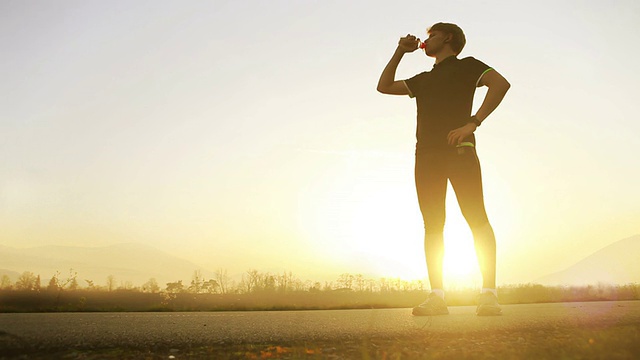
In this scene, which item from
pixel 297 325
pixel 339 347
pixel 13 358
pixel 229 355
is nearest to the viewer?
pixel 13 358

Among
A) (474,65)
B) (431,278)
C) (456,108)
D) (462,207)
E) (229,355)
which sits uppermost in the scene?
(474,65)

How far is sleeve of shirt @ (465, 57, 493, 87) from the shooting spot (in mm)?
7043

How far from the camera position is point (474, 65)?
23.3 ft

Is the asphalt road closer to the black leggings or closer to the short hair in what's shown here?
the black leggings

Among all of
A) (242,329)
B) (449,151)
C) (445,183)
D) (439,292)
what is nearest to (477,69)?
(449,151)

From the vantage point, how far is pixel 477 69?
7.07 metres

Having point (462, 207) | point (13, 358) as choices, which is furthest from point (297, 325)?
point (13, 358)

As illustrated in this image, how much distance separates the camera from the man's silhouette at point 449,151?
22.5ft

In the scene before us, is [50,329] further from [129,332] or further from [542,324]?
[542,324]

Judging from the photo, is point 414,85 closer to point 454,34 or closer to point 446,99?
point 446,99

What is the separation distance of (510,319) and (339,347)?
297 centimetres

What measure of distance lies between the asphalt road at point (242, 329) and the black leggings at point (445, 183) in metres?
1.21

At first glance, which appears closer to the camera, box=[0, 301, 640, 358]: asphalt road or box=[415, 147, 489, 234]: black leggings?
box=[0, 301, 640, 358]: asphalt road

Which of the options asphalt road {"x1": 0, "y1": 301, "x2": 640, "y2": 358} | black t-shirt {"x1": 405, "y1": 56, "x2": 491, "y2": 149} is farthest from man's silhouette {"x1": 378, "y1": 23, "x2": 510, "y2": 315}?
asphalt road {"x1": 0, "y1": 301, "x2": 640, "y2": 358}
